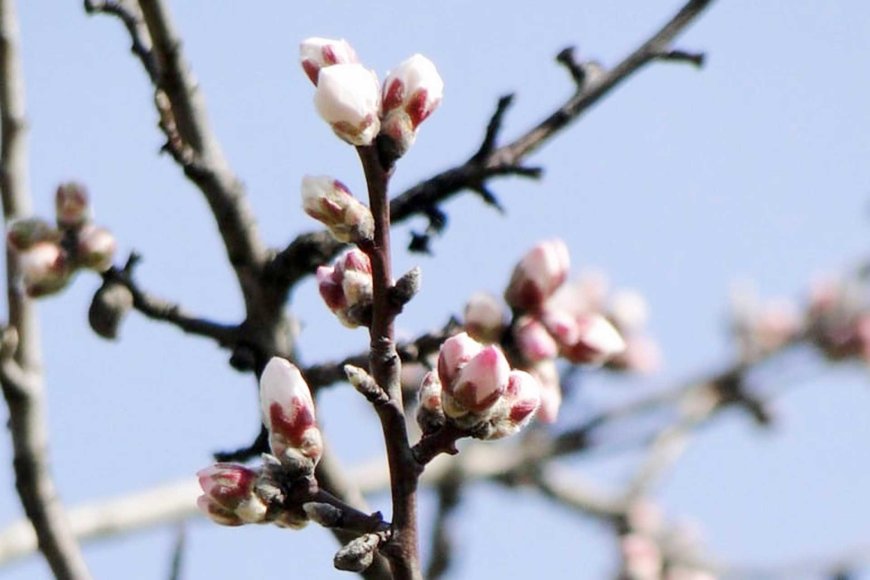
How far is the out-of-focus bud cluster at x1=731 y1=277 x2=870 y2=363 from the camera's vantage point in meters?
5.54

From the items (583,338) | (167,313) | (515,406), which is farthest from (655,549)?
(515,406)

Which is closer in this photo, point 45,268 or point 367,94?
point 367,94

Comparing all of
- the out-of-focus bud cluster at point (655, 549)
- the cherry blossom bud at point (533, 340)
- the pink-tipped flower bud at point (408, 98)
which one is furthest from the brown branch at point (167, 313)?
the out-of-focus bud cluster at point (655, 549)

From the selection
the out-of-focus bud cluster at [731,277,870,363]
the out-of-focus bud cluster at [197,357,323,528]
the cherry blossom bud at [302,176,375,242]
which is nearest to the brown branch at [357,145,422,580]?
the cherry blossom bud at [302,176,375,242]

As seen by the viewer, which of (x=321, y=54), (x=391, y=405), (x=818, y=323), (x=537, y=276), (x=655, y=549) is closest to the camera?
(x=391, y=405)

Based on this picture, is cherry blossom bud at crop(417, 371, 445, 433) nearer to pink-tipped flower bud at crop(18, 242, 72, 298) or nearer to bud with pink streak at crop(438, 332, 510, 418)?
bud with pink streak at crop(438, 332, 510, 418)

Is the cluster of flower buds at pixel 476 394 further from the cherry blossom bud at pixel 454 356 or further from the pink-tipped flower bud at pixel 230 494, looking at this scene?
the pink-tipped flower bud at pixel 230 494

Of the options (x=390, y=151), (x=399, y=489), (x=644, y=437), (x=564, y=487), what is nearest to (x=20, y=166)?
(x=390, y=151)

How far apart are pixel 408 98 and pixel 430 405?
34 cm

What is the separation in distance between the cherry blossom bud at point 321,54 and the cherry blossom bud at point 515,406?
1.38 feet

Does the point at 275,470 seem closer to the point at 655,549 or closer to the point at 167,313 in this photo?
the point at 167,313

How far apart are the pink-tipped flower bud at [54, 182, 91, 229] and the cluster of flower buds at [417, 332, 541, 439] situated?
80cm

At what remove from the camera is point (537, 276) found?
2434 millimetres

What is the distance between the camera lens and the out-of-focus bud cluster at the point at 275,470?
170cm
